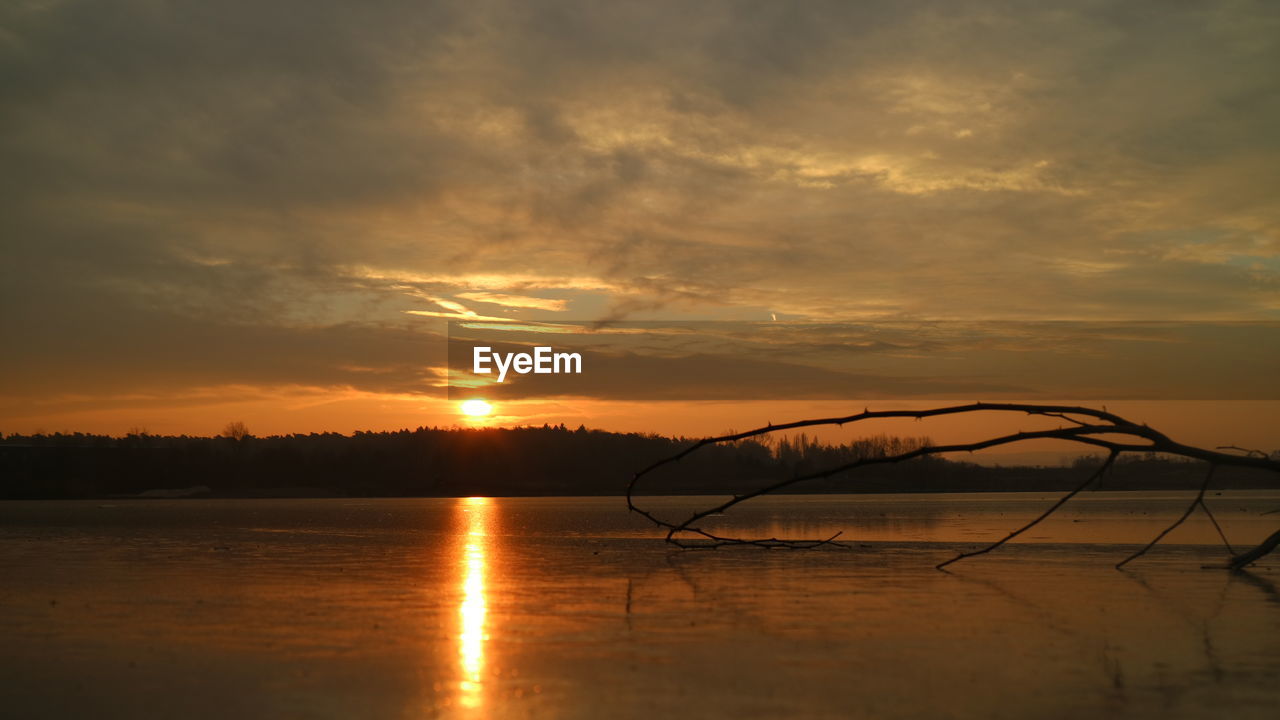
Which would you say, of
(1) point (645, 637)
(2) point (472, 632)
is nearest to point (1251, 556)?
(1) point (645, 637)

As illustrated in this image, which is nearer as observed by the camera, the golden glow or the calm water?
the calm water

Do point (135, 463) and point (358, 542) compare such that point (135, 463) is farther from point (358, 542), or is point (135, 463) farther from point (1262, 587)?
point (1262, 587)

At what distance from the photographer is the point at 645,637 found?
1005 centimetres

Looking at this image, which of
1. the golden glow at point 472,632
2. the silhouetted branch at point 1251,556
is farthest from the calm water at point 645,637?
the silhouetted branch at point 1251,556

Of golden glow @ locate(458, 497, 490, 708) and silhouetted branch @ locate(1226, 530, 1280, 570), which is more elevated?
silhouetted branch @ locate(1226, 530, 1280, 570)

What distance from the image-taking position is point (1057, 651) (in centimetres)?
911

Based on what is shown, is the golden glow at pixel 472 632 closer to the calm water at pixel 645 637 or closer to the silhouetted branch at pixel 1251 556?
the calm water at pixel 645 637

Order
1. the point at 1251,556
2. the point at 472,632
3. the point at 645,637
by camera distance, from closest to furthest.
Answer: the point at 645,637 < the point at 472,632 < the point at 1251,556

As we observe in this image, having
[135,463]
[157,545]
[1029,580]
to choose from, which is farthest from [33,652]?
[135,463]

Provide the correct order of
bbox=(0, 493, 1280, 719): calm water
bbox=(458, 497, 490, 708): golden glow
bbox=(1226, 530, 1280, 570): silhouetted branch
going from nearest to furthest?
bbox=(0, 493, 1280, 719): calm water
bbox=(458, 497, 490, 708): golden glow
bbox=(1226, 530, 1280, 570): silhouetted branch

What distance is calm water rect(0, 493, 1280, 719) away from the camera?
7316 mm

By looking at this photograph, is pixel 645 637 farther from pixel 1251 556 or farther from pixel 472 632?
pixel 1251 556

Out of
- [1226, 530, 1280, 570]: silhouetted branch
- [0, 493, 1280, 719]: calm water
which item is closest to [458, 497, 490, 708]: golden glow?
[0, 493, 1280, 719]: calm water

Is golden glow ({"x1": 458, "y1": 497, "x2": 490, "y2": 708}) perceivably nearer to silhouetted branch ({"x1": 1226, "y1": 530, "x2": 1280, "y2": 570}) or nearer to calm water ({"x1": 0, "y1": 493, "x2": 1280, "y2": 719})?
calm water ({"x1": 0, "y1": 493, "x2": 1280, "y2": 719})
